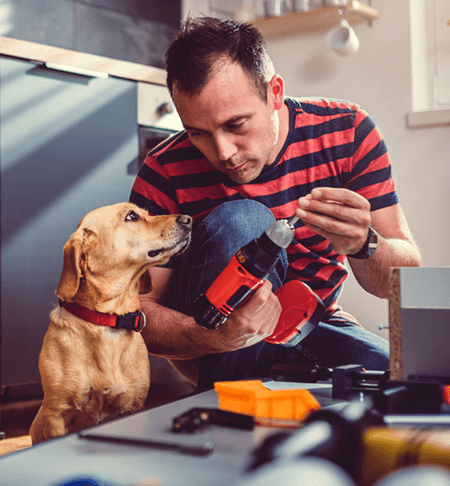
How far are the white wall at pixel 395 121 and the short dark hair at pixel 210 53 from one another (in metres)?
1.81

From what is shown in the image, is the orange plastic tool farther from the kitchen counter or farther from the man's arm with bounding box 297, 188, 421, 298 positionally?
the kitchen counter

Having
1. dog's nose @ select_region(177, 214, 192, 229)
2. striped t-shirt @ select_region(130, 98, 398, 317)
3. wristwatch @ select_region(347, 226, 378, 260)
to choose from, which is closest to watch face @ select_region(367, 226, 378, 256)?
wristwatch @ select_region(347, 226, 378, 260)

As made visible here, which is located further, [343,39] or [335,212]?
[343,39]

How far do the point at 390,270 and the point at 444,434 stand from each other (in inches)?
10.0

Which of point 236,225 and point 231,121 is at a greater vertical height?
point 231,121

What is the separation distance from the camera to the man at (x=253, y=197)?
44.6 inches

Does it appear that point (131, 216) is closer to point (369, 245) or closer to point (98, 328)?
point (98, 328)

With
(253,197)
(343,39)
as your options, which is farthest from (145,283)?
(343,39)

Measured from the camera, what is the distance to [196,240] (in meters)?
1.25

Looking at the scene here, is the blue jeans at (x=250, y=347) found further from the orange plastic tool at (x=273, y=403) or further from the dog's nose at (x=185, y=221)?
the orange plastic tool at (x=273, y=403)

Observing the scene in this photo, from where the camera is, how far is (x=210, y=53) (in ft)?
3.87

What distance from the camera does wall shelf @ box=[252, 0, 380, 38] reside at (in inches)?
111

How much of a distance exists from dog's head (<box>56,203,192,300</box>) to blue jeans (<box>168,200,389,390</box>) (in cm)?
5

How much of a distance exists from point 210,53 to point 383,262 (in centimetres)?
56
